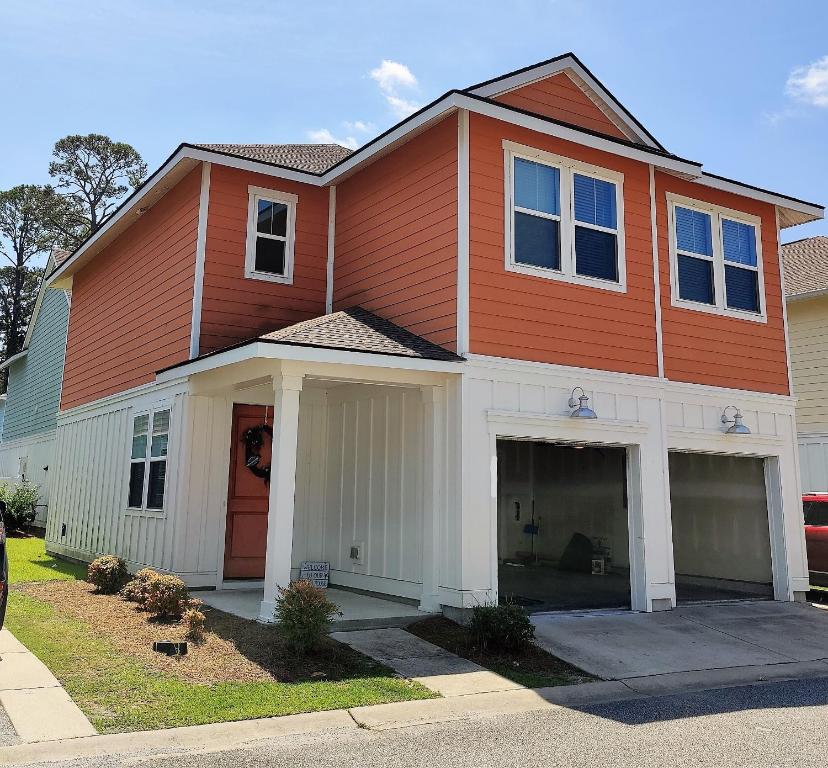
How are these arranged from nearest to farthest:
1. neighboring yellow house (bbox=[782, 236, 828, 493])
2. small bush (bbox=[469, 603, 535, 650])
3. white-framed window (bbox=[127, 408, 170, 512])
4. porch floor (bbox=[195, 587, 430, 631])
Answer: small bush (bbox=[469, 603, 535, 650]) → porch floor (bbox=[195, 587, 430, 631]) → white-framed window (bbox=[127, 408, 170, 512]) → neighboring yellow house (bbox=[782, 236, 828, 493])

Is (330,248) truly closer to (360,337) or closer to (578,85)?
(360,337)

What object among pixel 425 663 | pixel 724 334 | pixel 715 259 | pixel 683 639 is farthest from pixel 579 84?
pixel 425 663

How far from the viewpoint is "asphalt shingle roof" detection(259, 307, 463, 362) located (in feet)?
28.0

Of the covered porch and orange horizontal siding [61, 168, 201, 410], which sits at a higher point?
orange horizontal siding [61, 168, 201, 410]

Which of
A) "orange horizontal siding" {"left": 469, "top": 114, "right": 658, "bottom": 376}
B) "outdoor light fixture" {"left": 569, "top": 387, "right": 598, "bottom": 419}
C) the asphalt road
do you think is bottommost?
the asphalt road

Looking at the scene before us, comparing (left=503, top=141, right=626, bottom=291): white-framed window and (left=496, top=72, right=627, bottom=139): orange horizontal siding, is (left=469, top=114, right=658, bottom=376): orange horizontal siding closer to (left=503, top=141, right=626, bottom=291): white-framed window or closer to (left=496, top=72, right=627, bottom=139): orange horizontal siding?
(left=503, top=141, right=626, bottom=291): white-framed window

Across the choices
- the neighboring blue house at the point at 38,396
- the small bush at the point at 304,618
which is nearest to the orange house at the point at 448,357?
the small bush at the point at 304,618

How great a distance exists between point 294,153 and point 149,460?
6.01 metres

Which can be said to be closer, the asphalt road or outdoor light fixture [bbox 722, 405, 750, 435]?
the asphalt road

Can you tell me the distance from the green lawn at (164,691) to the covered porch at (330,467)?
1.92m

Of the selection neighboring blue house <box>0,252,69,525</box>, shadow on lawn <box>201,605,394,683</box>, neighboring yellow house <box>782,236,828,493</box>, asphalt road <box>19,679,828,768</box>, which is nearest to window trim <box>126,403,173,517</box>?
shadow on lawn <box>201,605,394,683</box>

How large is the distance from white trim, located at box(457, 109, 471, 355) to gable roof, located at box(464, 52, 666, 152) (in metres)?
0.76

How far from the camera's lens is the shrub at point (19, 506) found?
19906mm

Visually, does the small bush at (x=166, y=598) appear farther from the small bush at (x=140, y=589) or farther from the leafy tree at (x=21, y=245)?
the leafy tree at (x=21, y=245)
